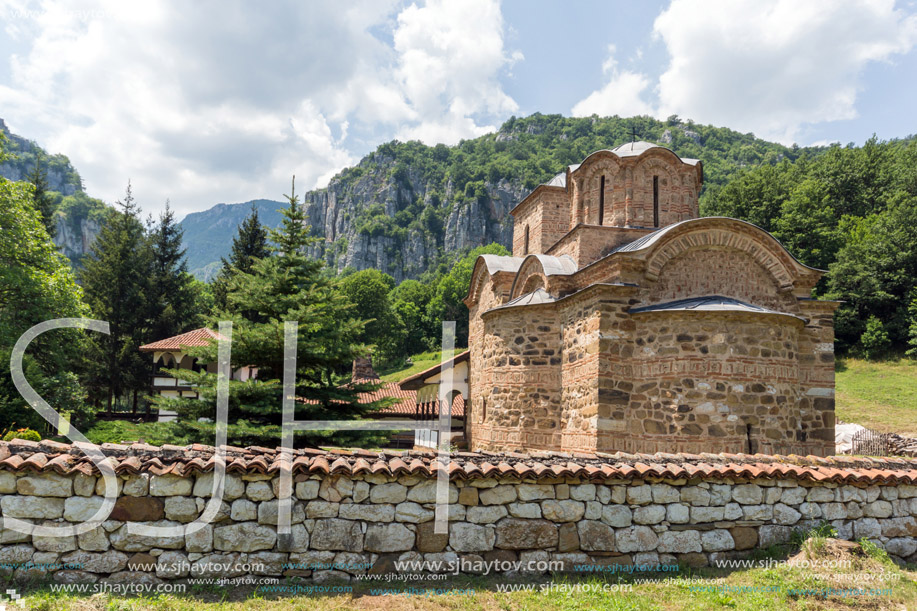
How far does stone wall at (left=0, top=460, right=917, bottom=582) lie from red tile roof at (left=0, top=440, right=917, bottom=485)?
0.24 feet

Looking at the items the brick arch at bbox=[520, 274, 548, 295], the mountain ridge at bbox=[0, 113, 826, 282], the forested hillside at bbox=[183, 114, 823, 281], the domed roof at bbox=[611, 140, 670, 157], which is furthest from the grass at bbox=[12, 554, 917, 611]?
the forested hillside at bbox=[183, 114, 823, 281]

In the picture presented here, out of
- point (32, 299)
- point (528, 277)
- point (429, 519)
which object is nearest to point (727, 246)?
point (528, 277)

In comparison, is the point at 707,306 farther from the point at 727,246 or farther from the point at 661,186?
the point at 661,186

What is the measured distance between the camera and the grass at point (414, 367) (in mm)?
42806

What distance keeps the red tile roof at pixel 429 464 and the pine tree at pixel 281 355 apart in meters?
3.74

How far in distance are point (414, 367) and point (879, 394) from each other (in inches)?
1223

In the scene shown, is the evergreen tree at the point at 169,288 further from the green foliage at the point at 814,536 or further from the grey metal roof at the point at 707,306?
the green foliage at the point at 814,536

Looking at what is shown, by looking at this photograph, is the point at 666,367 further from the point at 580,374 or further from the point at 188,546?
the point at 188,546

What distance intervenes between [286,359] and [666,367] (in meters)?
6.38

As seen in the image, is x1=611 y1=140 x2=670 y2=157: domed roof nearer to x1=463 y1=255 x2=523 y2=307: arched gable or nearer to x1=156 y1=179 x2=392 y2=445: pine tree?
x1=463 y1=255 x2=523 y2=307: arched gable

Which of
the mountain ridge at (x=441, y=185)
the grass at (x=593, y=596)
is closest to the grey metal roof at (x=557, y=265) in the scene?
the grass at (x=593, y=596)

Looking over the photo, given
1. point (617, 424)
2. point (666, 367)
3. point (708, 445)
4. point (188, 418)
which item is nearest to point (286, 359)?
point (188, 418)

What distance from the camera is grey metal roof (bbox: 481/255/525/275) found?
1423 centimetres

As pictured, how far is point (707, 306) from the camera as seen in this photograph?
900cm
